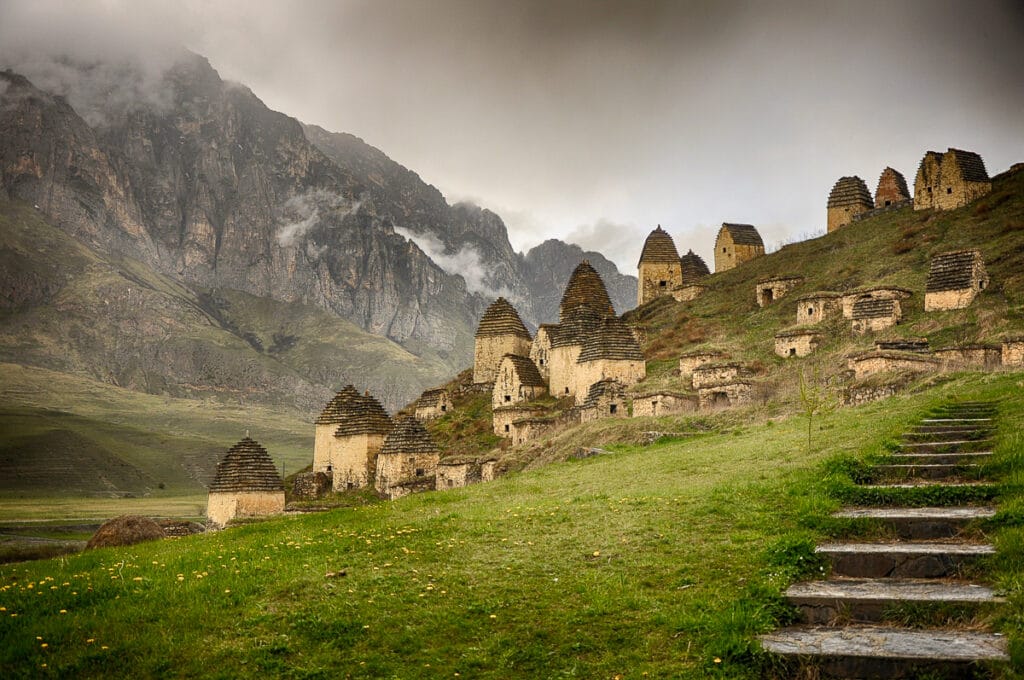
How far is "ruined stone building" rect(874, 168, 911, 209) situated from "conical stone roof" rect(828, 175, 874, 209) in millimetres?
2276

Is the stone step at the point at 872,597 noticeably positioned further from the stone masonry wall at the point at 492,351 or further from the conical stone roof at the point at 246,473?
the stone masonry wall at the point at 492,351

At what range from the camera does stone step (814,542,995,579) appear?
31.9ft

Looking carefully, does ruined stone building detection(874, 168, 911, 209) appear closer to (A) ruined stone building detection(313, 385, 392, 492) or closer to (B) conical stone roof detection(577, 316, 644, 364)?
(B) conical stone roof detection(577, 316, 644, 364)

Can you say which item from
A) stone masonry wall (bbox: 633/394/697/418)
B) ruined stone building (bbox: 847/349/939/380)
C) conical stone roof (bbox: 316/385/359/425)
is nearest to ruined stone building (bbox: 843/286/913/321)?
ruined stone building (bbox: 847/349/939/380)

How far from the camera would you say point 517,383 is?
5209 centimetres

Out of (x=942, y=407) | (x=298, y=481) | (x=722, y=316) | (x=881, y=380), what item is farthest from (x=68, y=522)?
(x=942, y=407)

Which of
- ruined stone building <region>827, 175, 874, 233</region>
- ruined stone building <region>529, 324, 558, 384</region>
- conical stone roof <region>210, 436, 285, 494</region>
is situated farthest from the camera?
ruined stone building <region>827, 175, 874, 233</region>

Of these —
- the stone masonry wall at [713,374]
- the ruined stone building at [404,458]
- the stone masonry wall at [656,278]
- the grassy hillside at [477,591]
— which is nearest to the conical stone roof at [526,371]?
the ruined stone building at [404,458]

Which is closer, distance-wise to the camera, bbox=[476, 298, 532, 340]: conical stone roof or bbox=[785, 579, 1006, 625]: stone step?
bbox=[785, 579, 1006, 625]: stone step

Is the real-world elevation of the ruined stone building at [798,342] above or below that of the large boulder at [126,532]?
above

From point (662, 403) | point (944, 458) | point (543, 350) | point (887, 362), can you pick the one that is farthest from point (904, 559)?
point (543, 350)

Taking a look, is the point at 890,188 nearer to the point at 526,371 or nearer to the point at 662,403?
the point at 526,371

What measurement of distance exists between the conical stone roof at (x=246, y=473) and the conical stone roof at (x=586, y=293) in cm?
2591

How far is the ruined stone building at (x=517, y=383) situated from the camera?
51.8 m
